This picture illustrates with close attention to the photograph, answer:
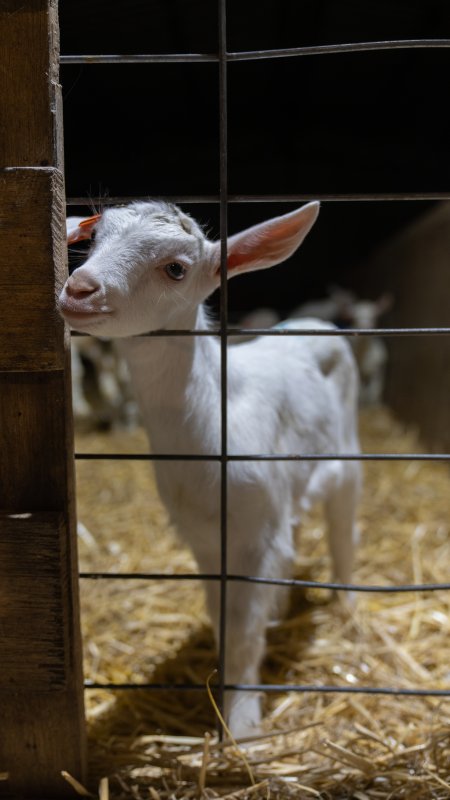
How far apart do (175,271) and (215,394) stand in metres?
0.48

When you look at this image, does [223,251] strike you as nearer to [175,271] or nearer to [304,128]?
[175,271]

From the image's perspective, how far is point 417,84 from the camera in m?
5.54

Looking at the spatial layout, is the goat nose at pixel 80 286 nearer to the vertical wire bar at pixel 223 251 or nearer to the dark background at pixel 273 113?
the vertical wire bar at pixel 223 251

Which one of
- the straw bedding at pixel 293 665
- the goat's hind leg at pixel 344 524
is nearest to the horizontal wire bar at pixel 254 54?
the straw bedding at pixel 293 665

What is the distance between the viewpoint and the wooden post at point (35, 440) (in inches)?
50.4

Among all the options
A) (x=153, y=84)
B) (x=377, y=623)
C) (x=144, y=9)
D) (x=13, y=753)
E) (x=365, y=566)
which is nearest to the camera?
(x=13, y=753)

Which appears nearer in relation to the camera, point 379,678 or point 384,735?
point 384,735

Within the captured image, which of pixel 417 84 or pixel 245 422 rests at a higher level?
pixel 417 84

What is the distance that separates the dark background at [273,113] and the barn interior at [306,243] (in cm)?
2

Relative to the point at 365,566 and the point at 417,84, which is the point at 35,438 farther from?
the point at 417,84

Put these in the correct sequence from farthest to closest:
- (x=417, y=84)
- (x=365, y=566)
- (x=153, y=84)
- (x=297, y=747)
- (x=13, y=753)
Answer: (x=417, y=84)
(x=153, y=84)
(x=365, y=566)
(x=297, y=747)
(x=13, y=753)

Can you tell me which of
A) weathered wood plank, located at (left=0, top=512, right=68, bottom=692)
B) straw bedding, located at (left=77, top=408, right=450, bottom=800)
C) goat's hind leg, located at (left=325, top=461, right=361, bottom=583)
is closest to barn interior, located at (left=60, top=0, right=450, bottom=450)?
weathered wood plank, located at (left=0, top=512, right=68, bottom=692)

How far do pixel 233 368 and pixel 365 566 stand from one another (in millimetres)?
1665

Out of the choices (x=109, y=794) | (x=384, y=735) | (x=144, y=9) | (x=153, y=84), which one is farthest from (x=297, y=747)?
(x=153, y=84)
